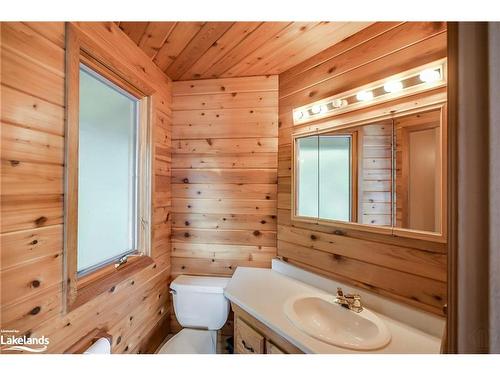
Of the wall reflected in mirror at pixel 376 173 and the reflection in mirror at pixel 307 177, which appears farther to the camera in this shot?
the reflection in mirror at pixel 307 177

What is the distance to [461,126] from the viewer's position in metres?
0.46

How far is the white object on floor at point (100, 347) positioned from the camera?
81cm

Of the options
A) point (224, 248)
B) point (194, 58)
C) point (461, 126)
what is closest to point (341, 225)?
point (461, 126)

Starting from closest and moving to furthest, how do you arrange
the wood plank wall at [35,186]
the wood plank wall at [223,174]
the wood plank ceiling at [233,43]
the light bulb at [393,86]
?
1. the wood plank wall at [35,186]
2. the light bulb at [393,86]
3. the wood plank ceiling at [233,43]
4. the wood plank wall at [223,174]

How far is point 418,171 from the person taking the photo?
87cm

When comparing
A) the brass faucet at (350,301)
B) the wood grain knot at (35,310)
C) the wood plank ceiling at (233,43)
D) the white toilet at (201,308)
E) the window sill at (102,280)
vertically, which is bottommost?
the white toilet at (201,308)

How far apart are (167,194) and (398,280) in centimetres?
143

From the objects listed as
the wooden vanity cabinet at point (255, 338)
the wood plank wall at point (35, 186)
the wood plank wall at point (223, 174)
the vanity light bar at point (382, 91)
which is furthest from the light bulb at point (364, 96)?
the wood plank wall at point (35, 186)

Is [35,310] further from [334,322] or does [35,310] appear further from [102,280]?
[334,322]

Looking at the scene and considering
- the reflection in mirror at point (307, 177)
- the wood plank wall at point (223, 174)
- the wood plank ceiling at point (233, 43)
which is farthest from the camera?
the wood plank wall at point (223, 174)

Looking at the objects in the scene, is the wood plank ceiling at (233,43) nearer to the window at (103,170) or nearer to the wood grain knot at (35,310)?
the window at (103,170)

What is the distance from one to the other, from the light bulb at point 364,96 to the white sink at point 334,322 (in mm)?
997

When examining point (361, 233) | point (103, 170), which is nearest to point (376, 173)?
point (361, 233)

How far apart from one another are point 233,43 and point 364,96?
2.46 ft
